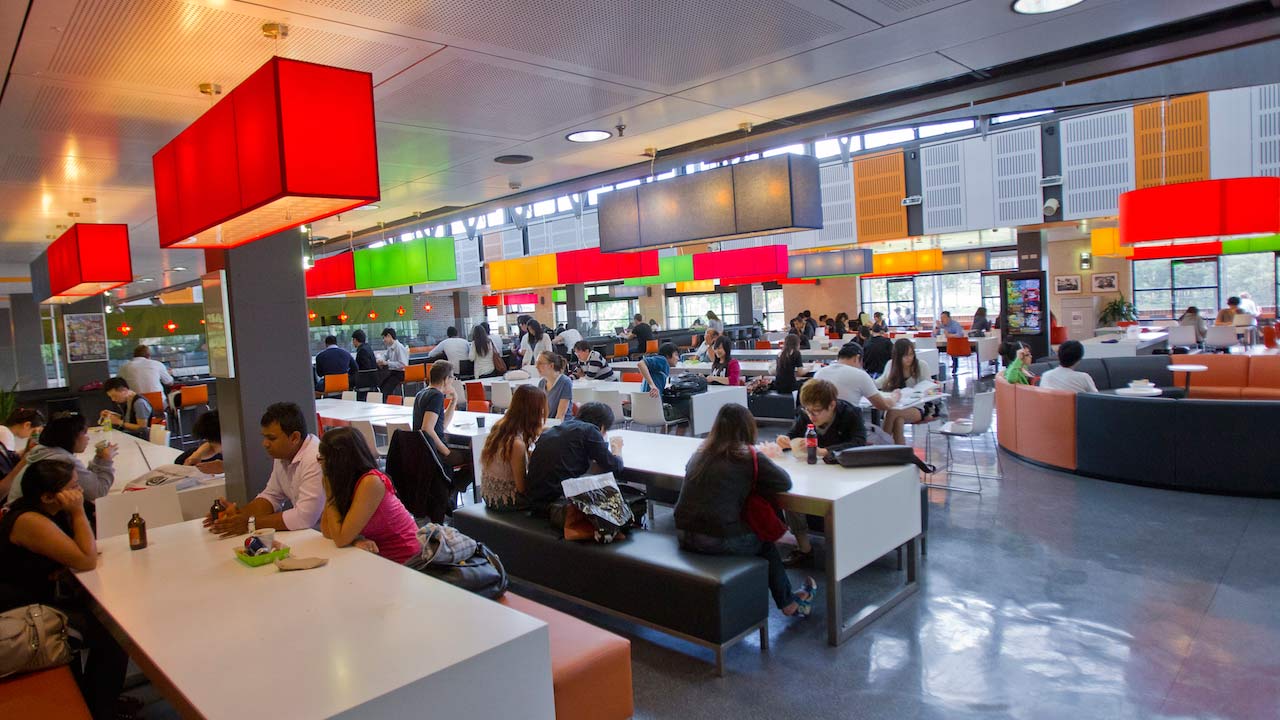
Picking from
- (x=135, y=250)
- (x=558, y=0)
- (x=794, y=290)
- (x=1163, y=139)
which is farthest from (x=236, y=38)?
(x=794, y=290)

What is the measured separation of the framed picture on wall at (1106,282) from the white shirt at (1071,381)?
37.0 feet

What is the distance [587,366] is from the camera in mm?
9547

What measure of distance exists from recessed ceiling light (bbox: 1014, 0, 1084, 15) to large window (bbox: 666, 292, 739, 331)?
20366 mm

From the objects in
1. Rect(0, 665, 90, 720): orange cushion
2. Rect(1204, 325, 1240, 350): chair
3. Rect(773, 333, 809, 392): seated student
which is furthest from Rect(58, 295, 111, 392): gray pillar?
Rect(1204, 325, 1240, 350): chair

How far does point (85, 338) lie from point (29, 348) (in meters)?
2.60

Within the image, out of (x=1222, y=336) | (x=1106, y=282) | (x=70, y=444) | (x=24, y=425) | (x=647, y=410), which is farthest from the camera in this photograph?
(x=1106, y=282)

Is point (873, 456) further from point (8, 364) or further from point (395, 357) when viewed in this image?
point (8, 364)

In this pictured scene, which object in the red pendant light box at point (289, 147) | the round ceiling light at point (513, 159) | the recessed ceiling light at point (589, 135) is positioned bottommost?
the red pendant light box at point (289, 147)

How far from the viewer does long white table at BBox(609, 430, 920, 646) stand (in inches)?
132

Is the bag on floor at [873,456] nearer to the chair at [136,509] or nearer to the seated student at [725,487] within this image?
the seated student at [725,487]

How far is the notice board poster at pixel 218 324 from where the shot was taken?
14.5ft

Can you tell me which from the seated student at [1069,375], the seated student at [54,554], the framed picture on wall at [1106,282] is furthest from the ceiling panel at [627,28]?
the framed picture on wall at [1106,282]

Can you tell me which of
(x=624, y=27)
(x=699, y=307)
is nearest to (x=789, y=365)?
(x=624, y=27)

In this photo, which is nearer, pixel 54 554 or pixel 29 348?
pixel 54 554
